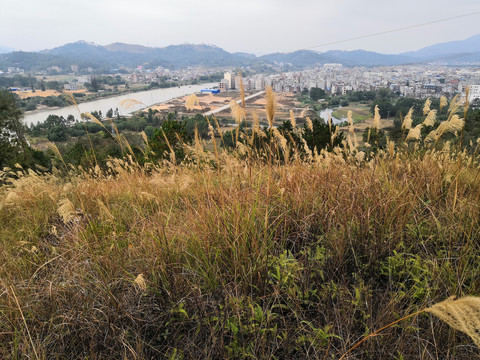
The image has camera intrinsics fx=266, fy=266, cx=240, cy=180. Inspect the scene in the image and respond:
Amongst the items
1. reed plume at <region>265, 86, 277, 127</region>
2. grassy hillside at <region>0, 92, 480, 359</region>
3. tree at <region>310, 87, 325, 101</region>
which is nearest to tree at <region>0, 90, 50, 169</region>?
grassy hillside at <region>0, 92, 480, 359</region>

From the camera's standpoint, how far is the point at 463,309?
648mm

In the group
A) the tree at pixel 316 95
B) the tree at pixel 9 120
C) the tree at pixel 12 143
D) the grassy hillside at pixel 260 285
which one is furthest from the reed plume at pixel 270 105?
the tree at pixel 316 95

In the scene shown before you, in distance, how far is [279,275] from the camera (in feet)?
4.39

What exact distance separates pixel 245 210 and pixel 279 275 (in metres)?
0.57

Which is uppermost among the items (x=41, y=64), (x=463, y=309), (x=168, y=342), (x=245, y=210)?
(x=41, y=64)

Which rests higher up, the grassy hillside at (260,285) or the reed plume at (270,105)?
the reed plume at (270,105)

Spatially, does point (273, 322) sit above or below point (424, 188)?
below

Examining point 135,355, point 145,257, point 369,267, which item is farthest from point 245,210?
point 135,355

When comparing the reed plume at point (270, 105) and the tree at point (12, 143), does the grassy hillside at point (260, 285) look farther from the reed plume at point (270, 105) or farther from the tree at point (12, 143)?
the tree at point (12, 143)

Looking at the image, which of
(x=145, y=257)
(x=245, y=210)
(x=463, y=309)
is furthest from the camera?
(x=245, y=210)

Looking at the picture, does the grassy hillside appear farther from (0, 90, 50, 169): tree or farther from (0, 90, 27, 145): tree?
(0, 90, 27, 145): tree

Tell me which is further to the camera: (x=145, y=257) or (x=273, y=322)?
(x=145, y=257)

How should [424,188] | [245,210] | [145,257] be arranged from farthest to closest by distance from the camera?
[424,188] → [245,210] → [145,257]

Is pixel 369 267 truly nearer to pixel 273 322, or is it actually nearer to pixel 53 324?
pixel 273 322
